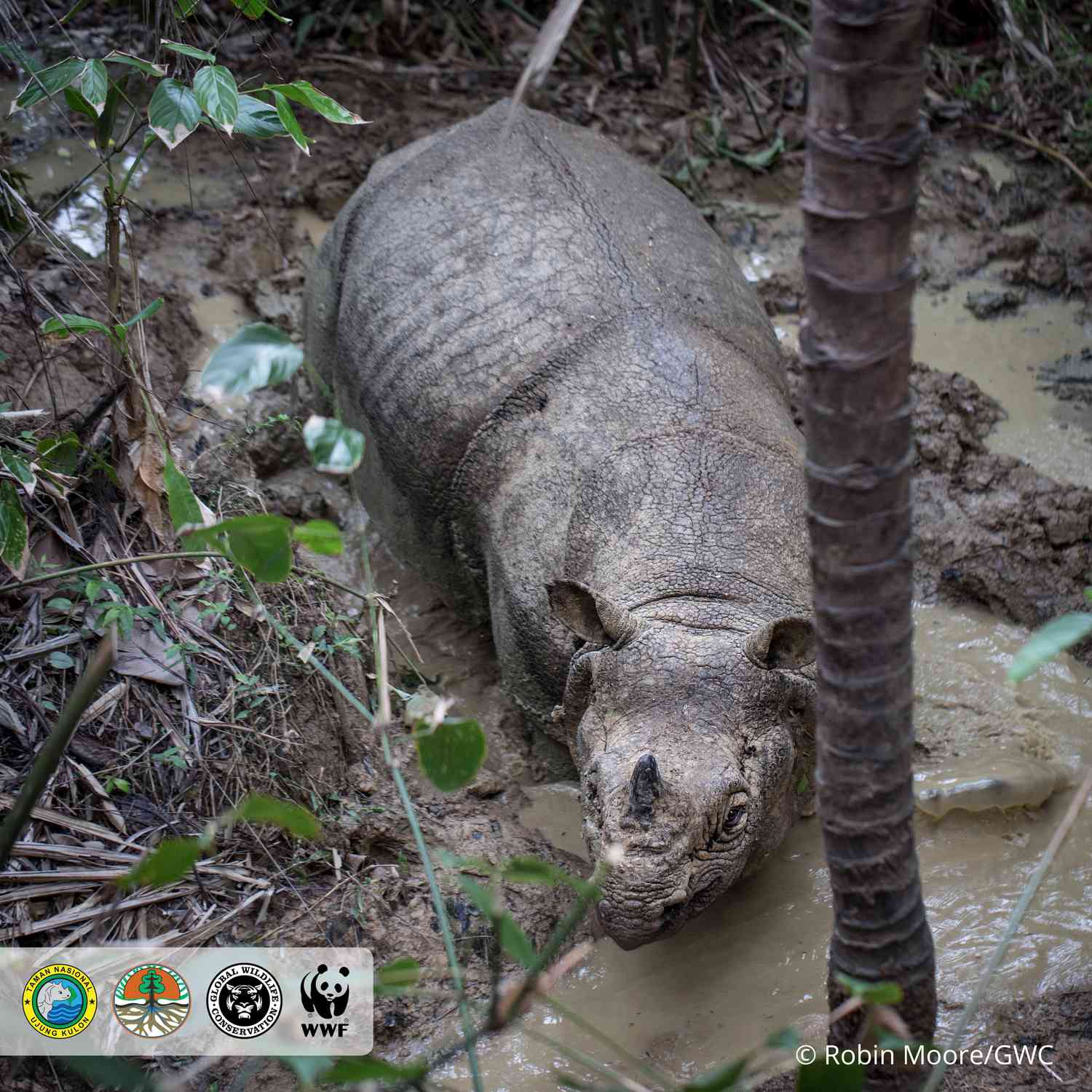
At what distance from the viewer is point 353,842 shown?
314cm

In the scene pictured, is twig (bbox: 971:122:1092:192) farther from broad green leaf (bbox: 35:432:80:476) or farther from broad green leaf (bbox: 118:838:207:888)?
broad green leaf (bbox: 118:838:207:888)

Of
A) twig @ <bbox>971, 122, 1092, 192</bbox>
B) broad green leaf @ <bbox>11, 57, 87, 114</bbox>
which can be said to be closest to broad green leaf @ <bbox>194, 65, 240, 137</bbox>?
broad green leaf @ <bbox>11, 57, 87, 114</bbox>

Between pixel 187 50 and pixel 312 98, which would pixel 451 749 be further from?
pixel 187 50

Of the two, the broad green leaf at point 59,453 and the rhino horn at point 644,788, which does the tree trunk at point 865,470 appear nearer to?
the rhino horn at point 644,788

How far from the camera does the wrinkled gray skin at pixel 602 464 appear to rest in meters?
2.77

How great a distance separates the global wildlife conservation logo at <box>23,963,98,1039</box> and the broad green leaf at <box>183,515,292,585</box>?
110 cm

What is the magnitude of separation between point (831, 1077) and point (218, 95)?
2.53m

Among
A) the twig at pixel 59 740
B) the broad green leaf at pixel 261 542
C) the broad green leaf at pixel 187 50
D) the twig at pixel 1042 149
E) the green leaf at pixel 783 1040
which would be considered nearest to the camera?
the green leaf at pixel 783 1040

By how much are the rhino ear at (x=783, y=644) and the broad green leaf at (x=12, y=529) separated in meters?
1.82

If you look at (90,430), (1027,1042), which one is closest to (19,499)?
(90,430)

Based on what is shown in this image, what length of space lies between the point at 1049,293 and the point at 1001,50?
6.68 feet

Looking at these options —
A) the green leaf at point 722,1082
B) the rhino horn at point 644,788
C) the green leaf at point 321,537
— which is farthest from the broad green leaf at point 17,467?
the green leaf at point 722,1082

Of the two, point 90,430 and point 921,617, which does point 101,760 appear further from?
point 921,617

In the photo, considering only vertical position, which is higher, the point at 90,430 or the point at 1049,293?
the point at 90,430
